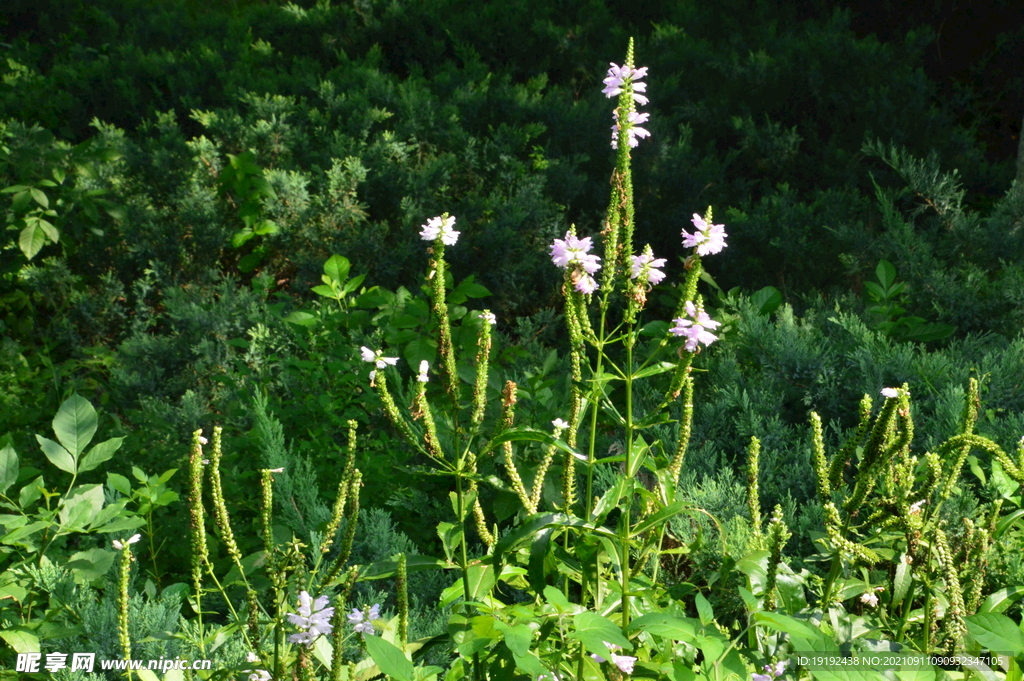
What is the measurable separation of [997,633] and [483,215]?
3516mm

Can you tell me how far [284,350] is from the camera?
385 cm

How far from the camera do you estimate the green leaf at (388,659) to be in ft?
4.25

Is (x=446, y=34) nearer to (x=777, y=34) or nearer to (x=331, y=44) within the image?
(x=331, y=44)

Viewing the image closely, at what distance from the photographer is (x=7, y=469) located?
2145 mm

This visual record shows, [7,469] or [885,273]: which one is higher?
[885,273]

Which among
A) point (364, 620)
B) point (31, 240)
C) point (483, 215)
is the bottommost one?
point (364, 620)

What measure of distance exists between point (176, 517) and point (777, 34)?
521cm

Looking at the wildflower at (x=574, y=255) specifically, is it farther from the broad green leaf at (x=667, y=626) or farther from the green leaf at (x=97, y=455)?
the green leaf at (x=97, y=455)

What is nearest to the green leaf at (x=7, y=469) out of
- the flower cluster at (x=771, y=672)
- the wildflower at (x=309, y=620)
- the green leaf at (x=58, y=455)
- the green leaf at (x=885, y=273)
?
the green leaf at (x=58, y=455)

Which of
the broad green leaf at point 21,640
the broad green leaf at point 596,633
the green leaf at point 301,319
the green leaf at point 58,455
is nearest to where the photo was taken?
the broad green leaf at point 596,633

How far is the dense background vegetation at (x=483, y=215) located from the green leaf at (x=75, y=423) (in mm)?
537

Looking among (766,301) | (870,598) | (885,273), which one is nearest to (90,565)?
(870,598)

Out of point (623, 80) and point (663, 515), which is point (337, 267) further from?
point (663, 515)

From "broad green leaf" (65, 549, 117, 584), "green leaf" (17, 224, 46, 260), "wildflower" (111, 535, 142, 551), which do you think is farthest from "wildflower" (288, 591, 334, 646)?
"green leaf" (17, 224, 46, 260)
